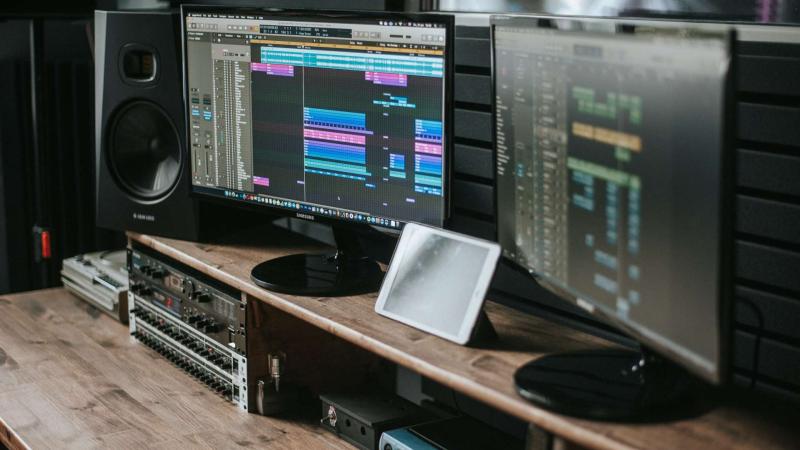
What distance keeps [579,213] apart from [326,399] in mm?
679

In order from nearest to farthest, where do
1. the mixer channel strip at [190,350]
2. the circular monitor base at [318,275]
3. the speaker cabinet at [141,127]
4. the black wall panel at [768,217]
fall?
the black wall panel at [768,217]
the circular monitor base at [318,275]
the mixer channel strip at [190,350]
the speaker cabinet at [141,127]

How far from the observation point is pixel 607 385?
1254 millimetres

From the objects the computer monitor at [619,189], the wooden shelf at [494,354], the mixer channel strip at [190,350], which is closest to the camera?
the computer monitor at [619,189]

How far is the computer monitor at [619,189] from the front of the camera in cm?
99

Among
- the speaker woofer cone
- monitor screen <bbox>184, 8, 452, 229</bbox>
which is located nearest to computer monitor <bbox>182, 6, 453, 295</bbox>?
monitor screen <bbox>184, 8, 452, 229</bbox>

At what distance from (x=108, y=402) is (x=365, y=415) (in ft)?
1.50

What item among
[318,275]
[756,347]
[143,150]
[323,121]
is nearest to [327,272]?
[318,275]

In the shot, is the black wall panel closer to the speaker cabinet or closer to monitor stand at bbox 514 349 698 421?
monitor stand at bbox 514 349 698 421

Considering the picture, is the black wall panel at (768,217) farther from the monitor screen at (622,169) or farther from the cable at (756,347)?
the monitor screen at (622,169)

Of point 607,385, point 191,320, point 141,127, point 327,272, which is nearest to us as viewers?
point 607,385

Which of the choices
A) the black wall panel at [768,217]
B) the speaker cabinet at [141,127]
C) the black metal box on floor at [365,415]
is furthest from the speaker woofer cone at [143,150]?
the black wall panel at [768,217]

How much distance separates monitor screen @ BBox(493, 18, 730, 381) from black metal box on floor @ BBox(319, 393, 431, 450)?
39 cm

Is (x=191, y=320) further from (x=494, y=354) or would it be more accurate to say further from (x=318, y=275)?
(x=494, y=354)

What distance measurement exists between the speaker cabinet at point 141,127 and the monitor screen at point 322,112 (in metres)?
0.07
